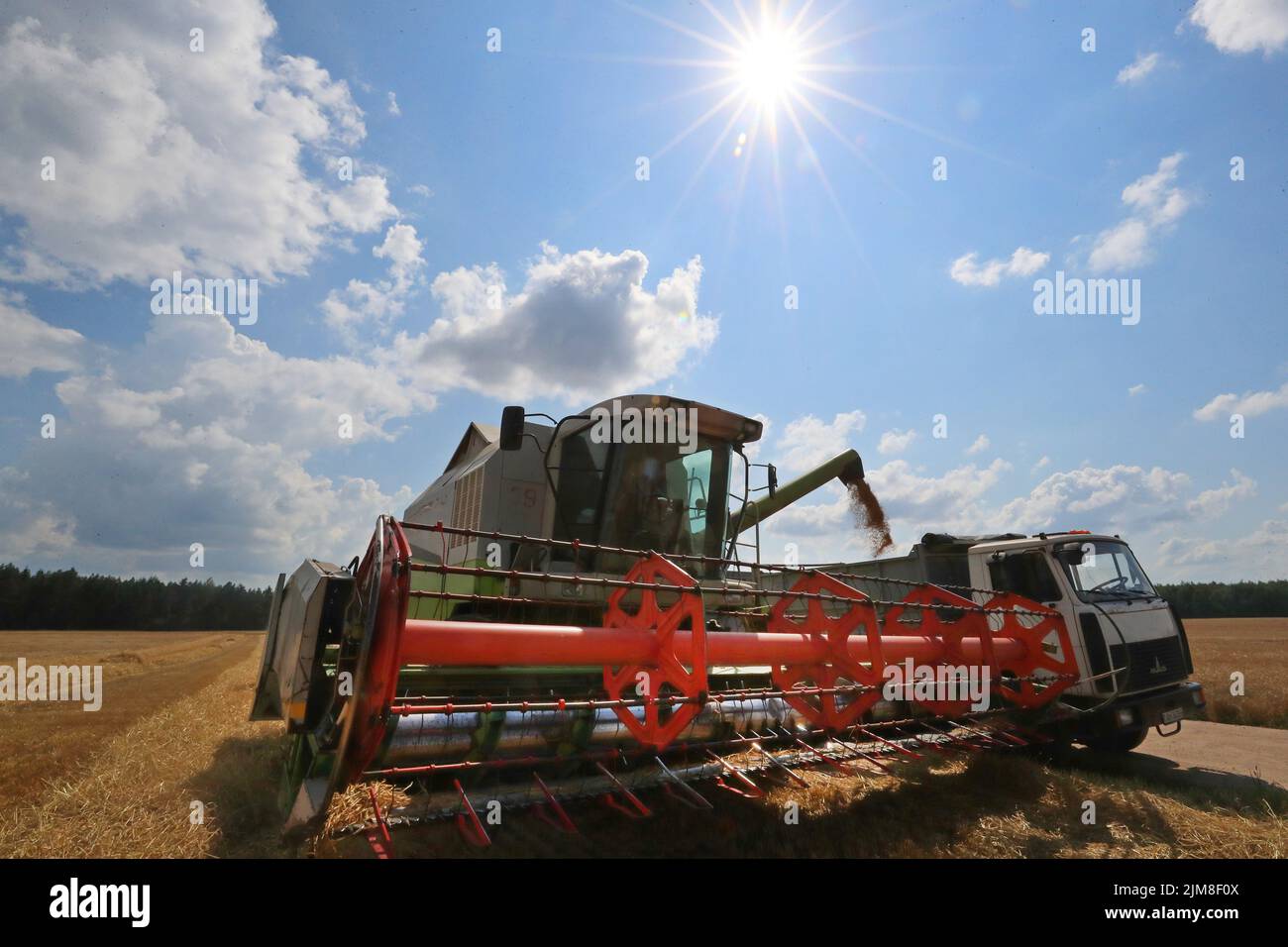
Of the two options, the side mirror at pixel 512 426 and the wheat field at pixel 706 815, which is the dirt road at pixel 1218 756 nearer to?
the wheat field at pixel 706 815

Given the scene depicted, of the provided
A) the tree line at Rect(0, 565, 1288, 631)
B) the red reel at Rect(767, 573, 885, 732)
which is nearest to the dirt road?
the red reel at Rect(767, 573, 885, 732)

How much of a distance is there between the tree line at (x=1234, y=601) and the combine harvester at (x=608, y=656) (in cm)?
5316

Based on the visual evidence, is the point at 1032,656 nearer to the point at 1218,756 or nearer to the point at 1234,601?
the point at 1218,756

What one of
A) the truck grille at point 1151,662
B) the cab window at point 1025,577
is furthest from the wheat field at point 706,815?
the cab window at point 1025,577

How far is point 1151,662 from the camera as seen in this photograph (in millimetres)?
6438

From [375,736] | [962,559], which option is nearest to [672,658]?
[375,736]

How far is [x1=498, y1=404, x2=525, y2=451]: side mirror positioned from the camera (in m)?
4.96

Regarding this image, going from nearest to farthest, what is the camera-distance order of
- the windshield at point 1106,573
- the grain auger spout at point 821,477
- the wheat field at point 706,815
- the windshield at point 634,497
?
the wheat field at point 706,815 < the windshield at point 634,497 < the windshield at point 1106,573 < the grain auger spout at point 821,477

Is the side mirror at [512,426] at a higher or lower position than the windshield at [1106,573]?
higher

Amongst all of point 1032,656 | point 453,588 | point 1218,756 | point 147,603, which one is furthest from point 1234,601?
point 147,603

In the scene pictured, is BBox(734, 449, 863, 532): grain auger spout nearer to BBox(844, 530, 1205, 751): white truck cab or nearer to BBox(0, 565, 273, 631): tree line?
BBox(844, 530, 1205, 751): white truck cab

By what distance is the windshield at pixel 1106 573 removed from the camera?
648cm

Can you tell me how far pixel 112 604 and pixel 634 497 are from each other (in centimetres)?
6345
